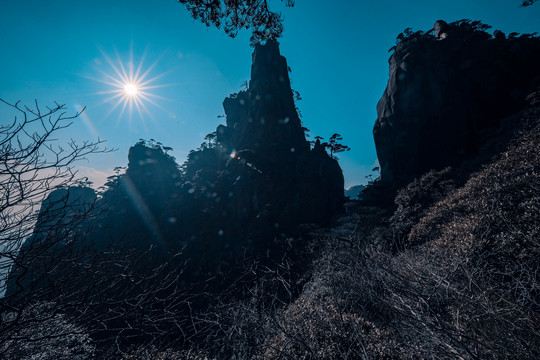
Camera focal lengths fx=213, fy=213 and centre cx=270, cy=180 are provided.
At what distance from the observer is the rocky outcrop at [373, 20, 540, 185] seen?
885 inches

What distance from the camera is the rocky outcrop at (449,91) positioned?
2248 centimetres

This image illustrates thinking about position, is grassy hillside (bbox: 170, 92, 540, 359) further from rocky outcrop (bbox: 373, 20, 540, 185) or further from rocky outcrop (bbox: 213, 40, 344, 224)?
rocky outcrop (bbox: 213, 40, 344, 224)

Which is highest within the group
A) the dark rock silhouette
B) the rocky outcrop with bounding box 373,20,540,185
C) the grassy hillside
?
the rocky outcrop with bounding box 373,20,540,185

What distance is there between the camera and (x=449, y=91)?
24094 mm

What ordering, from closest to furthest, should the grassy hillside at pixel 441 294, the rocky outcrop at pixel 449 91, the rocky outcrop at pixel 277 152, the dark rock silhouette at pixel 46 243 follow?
the dark rock silhouette at pixel 46 243 < the grassy hillside at pixel 441 294 < the rocky outcrop at pixel 449 91 < the rocky outcrop at pixel 277 152

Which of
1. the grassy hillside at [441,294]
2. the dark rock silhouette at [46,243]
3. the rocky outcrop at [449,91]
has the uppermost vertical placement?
the rocky outcrop at [449,91]

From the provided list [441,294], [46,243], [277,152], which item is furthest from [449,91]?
[46,243]

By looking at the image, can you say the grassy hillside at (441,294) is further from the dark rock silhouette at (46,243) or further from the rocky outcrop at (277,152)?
the rocky outcrop at (277,152)

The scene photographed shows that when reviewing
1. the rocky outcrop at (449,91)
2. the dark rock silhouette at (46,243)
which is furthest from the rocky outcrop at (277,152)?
the dark rock silhouette at (46,243)

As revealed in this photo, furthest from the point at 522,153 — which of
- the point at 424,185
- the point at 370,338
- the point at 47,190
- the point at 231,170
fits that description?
the point at 231,170

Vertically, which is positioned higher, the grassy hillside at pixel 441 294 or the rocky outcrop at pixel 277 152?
the rocky outcrop at pixel 277 152

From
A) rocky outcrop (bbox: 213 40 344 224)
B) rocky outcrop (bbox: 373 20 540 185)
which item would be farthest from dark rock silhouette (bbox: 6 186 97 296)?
rocky outcrop (bbox: 373 20 540 185)

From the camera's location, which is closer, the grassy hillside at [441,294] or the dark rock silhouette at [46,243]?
the dark rock silhouette at [46,243]

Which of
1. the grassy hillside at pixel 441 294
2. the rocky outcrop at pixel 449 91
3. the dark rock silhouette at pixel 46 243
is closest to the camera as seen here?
the dark rock silhouette at pixel 46 243
